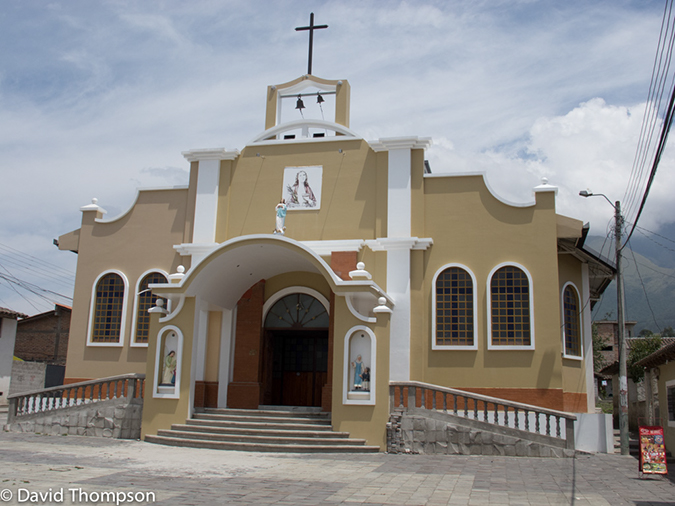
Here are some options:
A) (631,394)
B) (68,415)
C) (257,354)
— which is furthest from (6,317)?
(631,394)

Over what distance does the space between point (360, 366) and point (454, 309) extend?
3.74 m

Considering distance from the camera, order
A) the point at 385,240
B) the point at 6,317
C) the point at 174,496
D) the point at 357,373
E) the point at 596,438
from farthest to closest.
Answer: the point at 6,317, the point at 385,240, the point at 357,373, the point at 596,438, the point at 174,496

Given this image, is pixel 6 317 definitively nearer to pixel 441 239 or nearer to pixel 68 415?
pixel 68 415

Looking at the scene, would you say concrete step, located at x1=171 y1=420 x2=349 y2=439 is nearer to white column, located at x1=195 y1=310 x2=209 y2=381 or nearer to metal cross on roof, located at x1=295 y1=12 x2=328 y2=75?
white column, located at x1=195 y1=310 x2=209 y2=381

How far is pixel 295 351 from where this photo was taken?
20.2 meters

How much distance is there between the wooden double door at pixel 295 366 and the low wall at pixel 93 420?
3973 mm

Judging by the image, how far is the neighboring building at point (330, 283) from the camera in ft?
55.3

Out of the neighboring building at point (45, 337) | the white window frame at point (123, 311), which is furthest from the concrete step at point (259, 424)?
the neighboring building at point (45, 337)

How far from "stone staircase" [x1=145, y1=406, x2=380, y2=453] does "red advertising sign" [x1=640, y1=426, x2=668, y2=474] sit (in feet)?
18.7

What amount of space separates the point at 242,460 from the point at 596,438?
7.94 m

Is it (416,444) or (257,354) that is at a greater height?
(257,354)

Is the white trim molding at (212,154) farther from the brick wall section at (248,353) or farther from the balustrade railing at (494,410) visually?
the balustrade railing at (494,410)

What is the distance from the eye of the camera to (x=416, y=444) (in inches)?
591

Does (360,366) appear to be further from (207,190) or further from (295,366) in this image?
(207,190)
